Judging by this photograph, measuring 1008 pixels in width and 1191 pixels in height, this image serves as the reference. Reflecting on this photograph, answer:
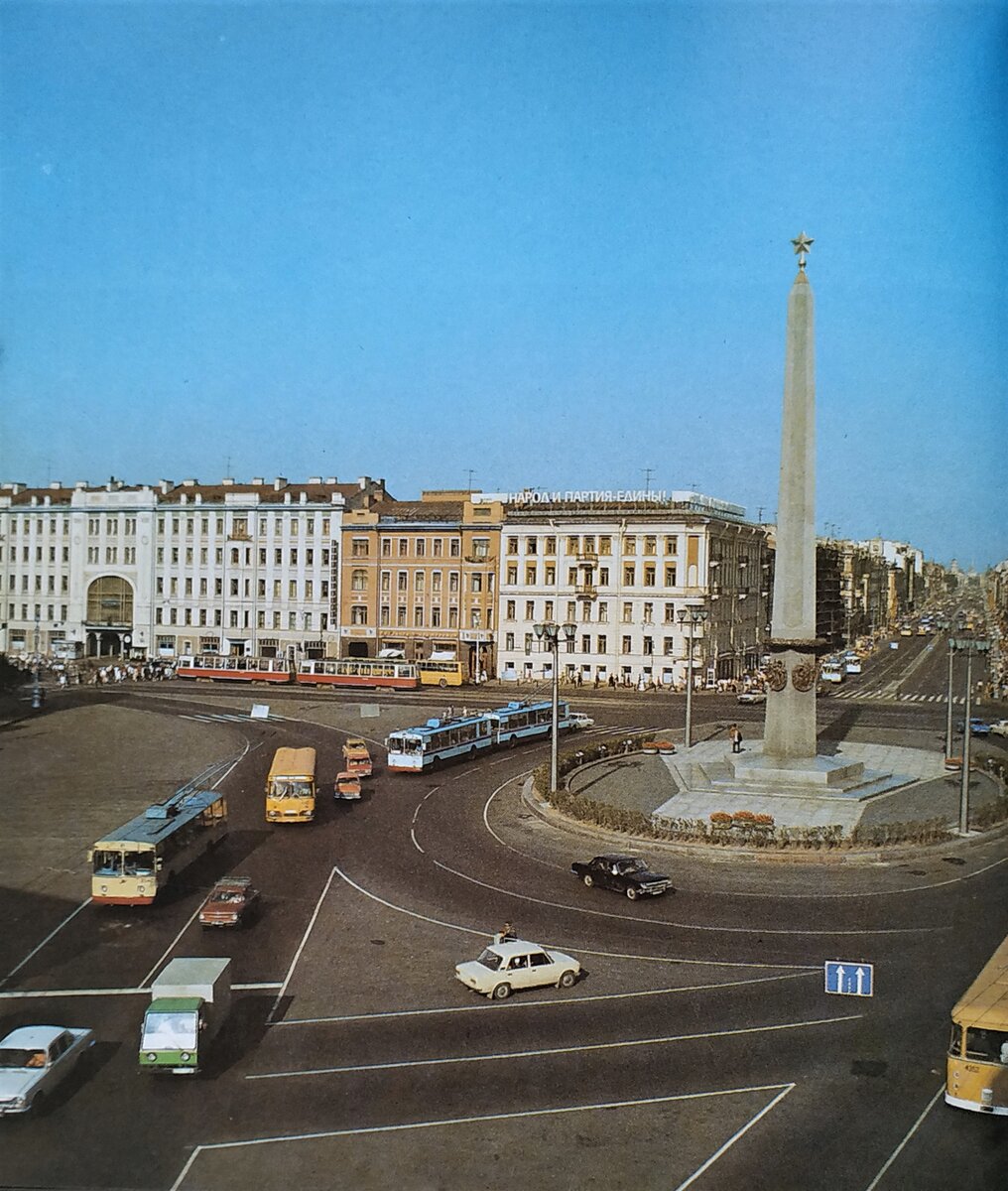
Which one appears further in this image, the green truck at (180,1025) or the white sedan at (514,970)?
the white sedan at (514,970)

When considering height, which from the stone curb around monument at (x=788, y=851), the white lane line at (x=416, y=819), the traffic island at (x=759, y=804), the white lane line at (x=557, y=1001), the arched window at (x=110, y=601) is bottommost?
the white lane line at (x=557, y=1001)

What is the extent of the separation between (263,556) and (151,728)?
32.2 m

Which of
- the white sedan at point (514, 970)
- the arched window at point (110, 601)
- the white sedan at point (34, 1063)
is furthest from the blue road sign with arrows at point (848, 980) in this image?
the arched window at point (110, 601)

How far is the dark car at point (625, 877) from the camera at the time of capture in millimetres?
22250

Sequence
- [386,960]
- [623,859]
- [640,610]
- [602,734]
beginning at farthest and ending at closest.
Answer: [640,610]
[602,734]
[623,859]
[386,960]

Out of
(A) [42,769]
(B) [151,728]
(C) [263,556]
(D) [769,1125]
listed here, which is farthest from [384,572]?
(D) [769,1125]

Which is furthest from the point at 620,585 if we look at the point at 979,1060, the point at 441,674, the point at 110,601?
the point at 979,1060

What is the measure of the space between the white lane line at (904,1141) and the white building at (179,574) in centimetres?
6563

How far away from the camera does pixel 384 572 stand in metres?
76.5

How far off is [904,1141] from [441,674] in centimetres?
5731

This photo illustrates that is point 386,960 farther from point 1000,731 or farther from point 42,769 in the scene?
point 1000,731

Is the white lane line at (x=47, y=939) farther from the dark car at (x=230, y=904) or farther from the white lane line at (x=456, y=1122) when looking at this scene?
the white lane line at (x=456, y=1122)

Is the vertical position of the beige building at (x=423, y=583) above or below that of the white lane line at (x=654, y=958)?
above

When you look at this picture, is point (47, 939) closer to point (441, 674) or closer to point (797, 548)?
point (797, 548)
